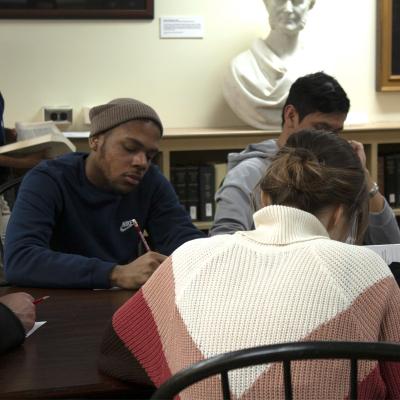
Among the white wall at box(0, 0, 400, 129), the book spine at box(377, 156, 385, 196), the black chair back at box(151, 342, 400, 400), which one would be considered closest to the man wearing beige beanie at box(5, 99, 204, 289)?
the black chair back at box(151, 342, 400, 400)

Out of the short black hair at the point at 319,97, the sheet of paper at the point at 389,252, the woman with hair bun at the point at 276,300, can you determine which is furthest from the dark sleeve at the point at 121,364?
the short black hair at the point at 319,97

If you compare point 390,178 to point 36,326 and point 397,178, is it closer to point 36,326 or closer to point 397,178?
point 397,178

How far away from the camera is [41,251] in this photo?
6.62ft

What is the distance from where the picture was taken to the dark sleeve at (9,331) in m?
1.48

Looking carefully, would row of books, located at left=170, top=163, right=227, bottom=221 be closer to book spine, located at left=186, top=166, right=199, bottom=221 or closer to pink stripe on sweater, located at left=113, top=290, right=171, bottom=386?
book spine, located at left=186, top=166, right=199, bottom=221

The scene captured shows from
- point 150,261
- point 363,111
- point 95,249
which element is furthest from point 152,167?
point 363,111

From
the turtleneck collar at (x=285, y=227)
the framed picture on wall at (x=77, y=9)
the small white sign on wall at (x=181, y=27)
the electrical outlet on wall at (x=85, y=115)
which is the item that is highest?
the framed picture on wall at (x=77, y=9)

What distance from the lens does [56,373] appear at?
1385 mm

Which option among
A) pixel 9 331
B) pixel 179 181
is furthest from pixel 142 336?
pixel 179 181

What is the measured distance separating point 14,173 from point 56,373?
2.47 metres

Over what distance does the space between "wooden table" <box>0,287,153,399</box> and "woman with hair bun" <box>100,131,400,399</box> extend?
1.6 inches

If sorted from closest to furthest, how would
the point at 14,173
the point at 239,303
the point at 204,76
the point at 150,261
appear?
1. the point at 239,303
2. the point at 150,261
3. the point at 14,173
4. the point at 204,76

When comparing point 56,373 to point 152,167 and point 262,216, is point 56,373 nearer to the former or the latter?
point 262,216

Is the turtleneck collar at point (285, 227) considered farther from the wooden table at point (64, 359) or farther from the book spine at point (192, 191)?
the book spine at point (192, 191)
